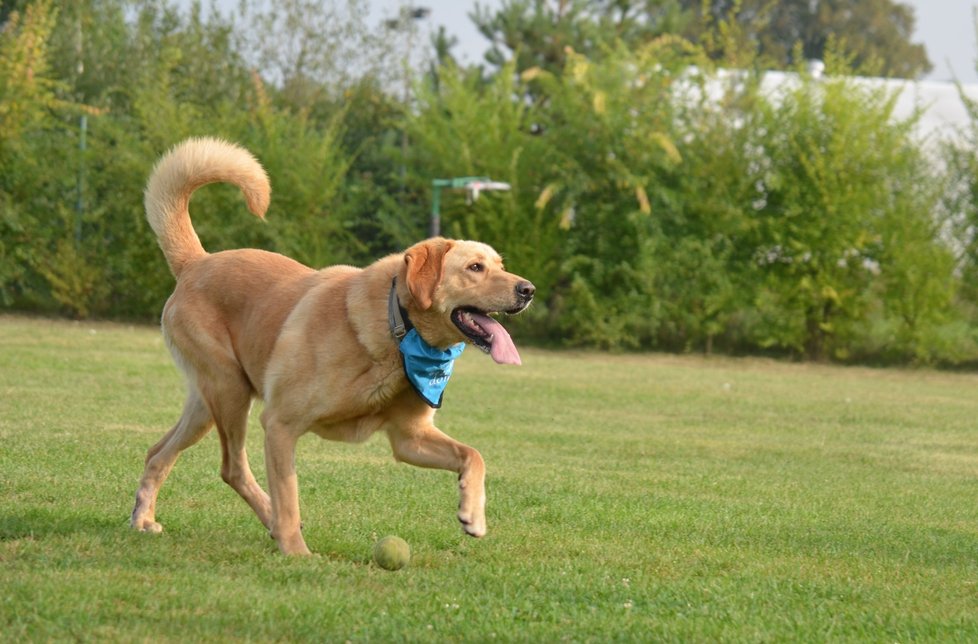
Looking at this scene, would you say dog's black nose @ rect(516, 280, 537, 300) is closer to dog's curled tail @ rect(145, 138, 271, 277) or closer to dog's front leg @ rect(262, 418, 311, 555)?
dog's front leg @ rect(262, 418, 311, 555)

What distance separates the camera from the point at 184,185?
24.4 ft

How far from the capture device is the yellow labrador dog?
20.2 ft

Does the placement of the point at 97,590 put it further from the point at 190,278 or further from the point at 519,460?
the point at 519,460

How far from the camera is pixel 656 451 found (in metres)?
11.6

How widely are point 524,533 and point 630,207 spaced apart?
665 inches

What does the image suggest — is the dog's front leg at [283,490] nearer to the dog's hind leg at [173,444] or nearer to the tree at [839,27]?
the dog's hind leg at [173,444]

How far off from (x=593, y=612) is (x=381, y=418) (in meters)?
1.57

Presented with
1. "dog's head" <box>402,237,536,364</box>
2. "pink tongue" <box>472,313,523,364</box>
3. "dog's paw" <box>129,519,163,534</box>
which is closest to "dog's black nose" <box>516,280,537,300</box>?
"dog's head" <box>402,237,536,364</box>

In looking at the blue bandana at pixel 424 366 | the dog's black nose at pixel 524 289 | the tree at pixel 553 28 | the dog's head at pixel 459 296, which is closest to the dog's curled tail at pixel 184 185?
the dog's head at pixel 459 296

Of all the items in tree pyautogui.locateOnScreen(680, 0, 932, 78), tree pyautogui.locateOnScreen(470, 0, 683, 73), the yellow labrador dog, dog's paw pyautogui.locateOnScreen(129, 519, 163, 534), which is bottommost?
dog's paw pyautogui.locateOnScreen(129, 519, 163, 534)

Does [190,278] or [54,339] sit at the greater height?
[190,278]

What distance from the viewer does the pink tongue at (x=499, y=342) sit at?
6.16m

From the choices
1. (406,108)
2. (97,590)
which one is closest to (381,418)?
(97,590)

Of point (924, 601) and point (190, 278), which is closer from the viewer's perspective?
point (924, 601)
